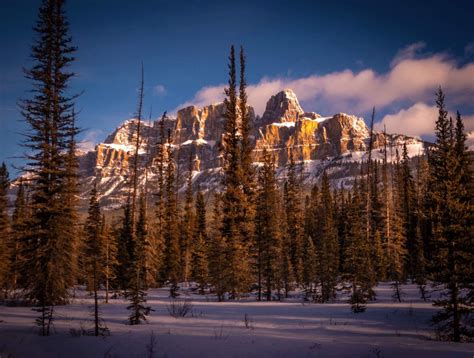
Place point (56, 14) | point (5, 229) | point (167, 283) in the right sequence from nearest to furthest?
point (56, 14) < point (5, 229) < point (167, 283)

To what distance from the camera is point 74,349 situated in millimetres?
8258

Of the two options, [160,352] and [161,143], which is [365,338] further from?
[161,143]

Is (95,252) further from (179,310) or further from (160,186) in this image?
(160,186)

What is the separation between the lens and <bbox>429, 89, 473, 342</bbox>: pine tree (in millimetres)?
11602

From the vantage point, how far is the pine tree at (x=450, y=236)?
11602mm

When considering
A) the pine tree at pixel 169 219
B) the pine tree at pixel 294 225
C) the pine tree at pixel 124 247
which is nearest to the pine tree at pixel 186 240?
the pine tree at pixel 169 219

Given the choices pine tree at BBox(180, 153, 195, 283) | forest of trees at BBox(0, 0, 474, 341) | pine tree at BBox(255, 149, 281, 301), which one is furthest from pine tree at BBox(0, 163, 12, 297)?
pine tree at BBox(255, 149, 281, 301)

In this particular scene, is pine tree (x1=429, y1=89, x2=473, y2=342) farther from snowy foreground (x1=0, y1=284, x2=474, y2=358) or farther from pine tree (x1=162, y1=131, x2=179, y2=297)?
pine tree (x1=162, y1=131, x2=179, y2=297)

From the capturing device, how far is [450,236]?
492 inches

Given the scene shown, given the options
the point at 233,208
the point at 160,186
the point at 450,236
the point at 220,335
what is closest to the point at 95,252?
the point at 220,335

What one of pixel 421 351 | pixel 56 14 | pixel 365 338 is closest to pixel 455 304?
pixel 365 338

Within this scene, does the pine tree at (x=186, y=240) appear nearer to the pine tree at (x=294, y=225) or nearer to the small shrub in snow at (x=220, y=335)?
the pine tree at (x=294, y=225)

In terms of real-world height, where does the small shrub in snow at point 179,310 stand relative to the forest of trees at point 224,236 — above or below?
below

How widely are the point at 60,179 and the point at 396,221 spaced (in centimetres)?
A: 3787
